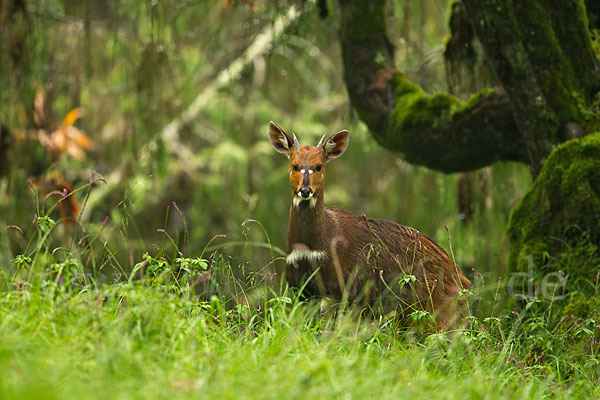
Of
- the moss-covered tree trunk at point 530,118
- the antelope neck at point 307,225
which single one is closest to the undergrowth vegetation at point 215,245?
the antelope neck at point 307,225

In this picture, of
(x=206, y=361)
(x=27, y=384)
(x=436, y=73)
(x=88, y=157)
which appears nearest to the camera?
(x=27, y=384)

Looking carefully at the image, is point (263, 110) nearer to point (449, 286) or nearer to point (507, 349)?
point (449, 286)

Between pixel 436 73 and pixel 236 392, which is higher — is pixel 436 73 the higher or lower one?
the higher one

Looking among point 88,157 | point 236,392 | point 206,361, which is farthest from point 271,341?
point 88,157

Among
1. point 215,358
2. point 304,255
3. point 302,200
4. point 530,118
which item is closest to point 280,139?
point 302,200

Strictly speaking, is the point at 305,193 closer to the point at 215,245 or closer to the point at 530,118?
the point at 530,118

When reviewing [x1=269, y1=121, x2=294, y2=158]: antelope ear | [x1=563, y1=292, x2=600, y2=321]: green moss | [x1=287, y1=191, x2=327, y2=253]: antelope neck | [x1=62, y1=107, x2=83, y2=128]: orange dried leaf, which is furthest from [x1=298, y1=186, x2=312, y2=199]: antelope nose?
[x1=62, y1=107, x2=83, y2=128]: orange dried leaf

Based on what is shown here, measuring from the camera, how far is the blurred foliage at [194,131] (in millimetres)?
7637

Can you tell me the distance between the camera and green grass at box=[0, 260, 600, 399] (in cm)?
300

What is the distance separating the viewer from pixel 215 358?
3.38 meters

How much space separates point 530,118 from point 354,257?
1.67 m

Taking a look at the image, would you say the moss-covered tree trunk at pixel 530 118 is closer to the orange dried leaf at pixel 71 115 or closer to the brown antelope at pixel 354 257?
the brown antelope at pixel 354 257

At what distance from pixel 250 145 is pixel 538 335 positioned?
29.5 ft

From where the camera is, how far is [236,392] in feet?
9.89
